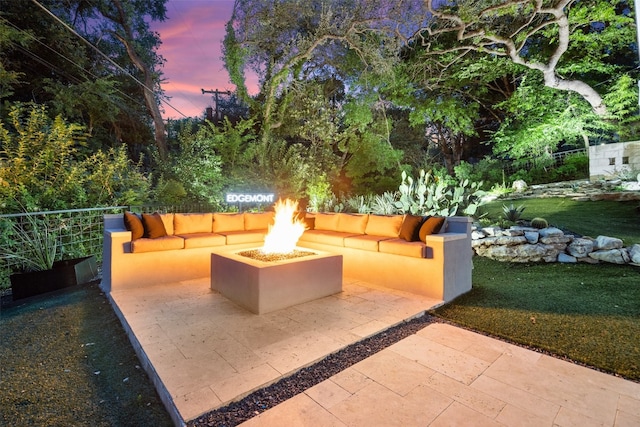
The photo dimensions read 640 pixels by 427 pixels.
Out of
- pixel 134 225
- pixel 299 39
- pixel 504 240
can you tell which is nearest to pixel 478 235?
pixel 504 240

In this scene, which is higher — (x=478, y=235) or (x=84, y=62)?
(x=84, y=62)

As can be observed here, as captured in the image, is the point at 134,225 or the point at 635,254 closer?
the point at 134,225

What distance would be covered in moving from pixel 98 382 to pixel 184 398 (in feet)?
2.43

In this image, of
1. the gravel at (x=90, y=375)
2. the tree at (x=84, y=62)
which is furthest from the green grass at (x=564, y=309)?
the tree at (x=84, y=62)

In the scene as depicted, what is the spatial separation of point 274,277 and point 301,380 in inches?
45.8

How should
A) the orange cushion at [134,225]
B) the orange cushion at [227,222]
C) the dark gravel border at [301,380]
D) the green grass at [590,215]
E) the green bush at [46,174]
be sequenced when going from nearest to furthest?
the dark gravel border at [301,380] → the orange cushion at [134,225] → the green bush at [46,174] → the orange cushion at [227,222] → the green grass at [590,215]

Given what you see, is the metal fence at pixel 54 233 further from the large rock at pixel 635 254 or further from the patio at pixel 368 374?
the large rock at pixel 635 254

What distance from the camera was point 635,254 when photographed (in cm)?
386

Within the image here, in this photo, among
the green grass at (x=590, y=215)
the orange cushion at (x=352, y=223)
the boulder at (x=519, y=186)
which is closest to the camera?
the orange cushion at (x=352, y=223)

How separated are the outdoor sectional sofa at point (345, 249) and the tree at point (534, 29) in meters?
7.11

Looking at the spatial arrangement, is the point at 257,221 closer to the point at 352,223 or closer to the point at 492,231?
the point at 352,223

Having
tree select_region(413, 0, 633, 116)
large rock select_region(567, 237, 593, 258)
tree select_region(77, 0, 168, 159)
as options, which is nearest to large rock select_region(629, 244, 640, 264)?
large rock select_region(567, 237, 593, 258)

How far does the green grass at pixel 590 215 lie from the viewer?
5.03 meters

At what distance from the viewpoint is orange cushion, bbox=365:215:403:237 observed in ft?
13.0
